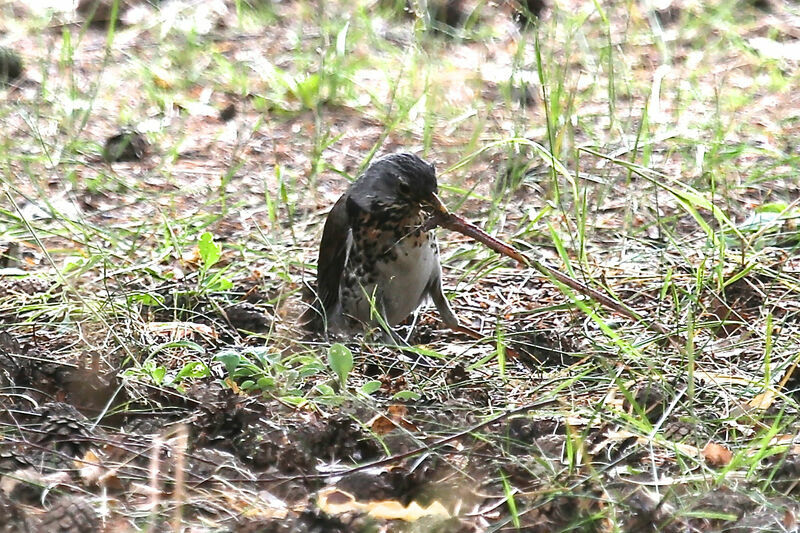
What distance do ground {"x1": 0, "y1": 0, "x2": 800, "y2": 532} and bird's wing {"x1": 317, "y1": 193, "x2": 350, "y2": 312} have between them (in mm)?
162

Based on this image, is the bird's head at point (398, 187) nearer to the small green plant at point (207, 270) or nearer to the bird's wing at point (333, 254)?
the bird's wing at point (333, 254)

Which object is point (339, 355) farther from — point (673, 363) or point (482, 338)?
point (673, 363)

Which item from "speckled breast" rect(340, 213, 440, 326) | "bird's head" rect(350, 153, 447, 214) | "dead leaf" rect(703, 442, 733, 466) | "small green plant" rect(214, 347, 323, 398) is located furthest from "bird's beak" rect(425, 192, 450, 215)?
"dead leaf" rect(703, 442, 733, 466)

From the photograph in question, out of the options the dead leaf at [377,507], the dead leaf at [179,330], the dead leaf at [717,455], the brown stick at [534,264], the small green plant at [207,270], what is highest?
the brown stick at [534,264]

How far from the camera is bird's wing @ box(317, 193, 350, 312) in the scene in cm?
510

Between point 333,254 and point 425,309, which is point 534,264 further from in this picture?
point 425,309

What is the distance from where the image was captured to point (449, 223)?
4598mm

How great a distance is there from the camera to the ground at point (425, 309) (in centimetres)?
341

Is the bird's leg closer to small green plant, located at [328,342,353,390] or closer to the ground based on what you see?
the ground

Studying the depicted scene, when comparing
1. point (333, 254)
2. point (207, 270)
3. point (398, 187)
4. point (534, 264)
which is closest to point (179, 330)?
point (207, 270)

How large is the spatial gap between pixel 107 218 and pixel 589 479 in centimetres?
351

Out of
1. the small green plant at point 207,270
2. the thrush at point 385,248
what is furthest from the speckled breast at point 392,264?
the small green plant at point 207,270

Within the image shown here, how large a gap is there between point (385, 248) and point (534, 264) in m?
0.80

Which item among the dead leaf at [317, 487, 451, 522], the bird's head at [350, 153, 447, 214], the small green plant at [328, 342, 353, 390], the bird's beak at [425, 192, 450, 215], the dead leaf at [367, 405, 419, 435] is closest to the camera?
the dead leaf at [317, 487, 451, 522]
